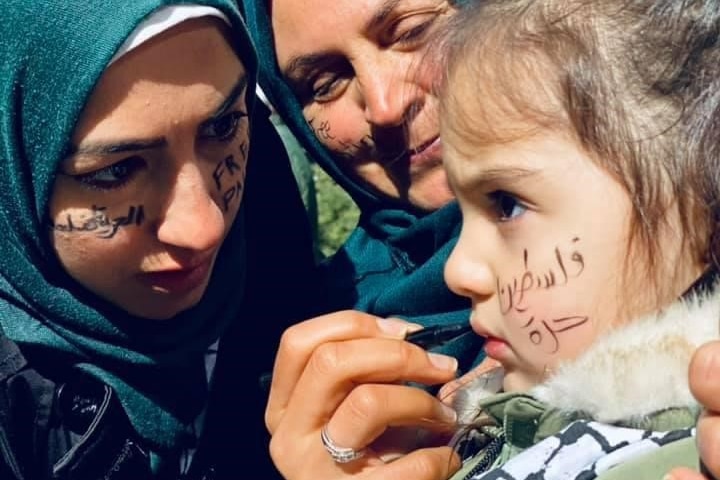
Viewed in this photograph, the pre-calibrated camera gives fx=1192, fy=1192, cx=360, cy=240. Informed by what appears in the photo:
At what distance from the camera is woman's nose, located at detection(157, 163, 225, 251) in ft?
7.39

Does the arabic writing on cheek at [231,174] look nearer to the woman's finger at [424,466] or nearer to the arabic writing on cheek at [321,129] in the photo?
the arabic writing on cheek at [321,129]

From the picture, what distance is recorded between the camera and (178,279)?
2363mm

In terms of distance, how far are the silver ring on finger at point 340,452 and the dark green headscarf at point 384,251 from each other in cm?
57

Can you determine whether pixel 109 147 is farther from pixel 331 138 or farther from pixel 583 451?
pixel 583 451

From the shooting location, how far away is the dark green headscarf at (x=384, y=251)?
8.35 ft

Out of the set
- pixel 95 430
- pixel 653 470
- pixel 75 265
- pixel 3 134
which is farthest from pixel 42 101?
pixel 653 470

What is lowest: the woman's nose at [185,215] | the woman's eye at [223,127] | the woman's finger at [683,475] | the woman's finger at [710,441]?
the woman's finger at [683,475]

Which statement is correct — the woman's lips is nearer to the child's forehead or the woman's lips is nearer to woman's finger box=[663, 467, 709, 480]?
the child's forehead

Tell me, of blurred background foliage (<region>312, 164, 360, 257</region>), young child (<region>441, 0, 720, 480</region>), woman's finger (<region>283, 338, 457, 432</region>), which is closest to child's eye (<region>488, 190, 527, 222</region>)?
young child (<region>441, 0, 720, 480</region>)

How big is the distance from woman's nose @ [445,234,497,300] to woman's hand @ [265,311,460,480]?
178 mm

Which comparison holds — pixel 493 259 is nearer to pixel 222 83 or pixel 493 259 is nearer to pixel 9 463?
pixel 222 83

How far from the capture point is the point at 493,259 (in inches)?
68.9

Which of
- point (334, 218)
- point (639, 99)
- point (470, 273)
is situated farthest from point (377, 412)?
point (334, 218)

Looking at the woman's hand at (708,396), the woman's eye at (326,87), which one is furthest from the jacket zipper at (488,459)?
the woman's eye at (326,87)
